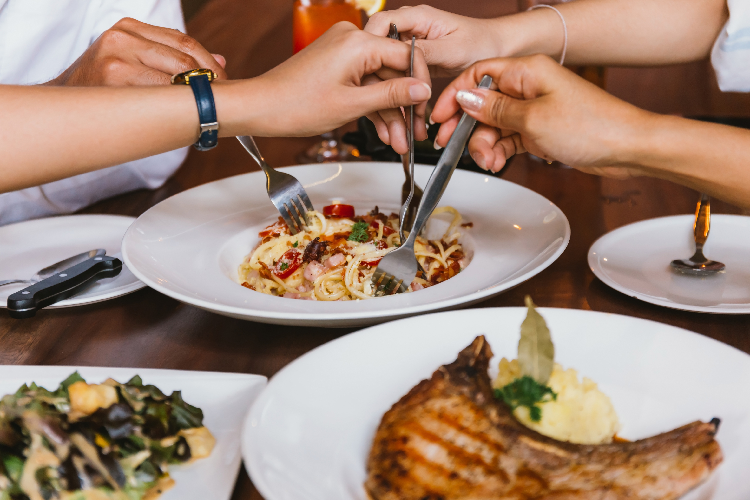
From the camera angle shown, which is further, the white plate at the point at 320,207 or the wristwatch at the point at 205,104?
the wristwatch at the point at 205,104

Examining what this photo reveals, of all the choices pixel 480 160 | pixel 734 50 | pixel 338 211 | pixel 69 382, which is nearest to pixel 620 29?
pixel 734 50

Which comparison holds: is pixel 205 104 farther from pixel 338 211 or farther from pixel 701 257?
pixel 701 257

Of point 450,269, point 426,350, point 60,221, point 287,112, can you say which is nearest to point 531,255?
point 450,269

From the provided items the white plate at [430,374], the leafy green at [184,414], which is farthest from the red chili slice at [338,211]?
the leafy green at [184,414]

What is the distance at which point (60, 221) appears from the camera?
2109mm

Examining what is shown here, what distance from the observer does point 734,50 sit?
2033 mm

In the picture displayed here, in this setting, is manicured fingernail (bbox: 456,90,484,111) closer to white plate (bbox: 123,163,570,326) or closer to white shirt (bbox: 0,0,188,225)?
white plate (bbox: 123,163,570,326)

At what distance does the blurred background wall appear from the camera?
Answer: 3.58m

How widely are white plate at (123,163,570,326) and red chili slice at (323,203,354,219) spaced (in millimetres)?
92

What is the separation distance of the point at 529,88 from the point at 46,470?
123 centimetres

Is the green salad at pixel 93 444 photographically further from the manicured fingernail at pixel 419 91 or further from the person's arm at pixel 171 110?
the manicured fingernail at pixel 419 91

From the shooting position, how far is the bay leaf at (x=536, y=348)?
37.5 inches

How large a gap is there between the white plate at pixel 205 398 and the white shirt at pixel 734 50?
1.90 m

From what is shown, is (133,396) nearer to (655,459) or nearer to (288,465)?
(288,465)
